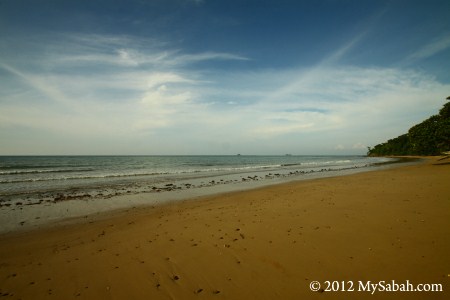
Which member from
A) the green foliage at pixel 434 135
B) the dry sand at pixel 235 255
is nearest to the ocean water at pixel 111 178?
the green foliage at pixel 434 135

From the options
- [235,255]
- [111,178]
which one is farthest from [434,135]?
[111,178]

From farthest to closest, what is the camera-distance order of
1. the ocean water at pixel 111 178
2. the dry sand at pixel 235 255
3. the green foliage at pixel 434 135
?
the green foliage at pixel 434 135 → the ocean water at pixel 111 178 → the dry sand at pixel 235 255

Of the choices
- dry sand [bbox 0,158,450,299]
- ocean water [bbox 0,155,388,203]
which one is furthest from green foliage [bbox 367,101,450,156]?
dry sand [bbox 0,158,450,299]

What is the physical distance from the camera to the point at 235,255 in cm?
587

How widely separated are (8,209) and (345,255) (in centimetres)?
1545

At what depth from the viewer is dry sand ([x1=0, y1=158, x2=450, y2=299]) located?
4.55m

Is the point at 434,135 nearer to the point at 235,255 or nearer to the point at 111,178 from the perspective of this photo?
the point at 235,255

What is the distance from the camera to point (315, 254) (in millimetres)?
5668

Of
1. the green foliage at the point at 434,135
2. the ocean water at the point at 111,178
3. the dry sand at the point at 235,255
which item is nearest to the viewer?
the dry sand at the point at 235,255

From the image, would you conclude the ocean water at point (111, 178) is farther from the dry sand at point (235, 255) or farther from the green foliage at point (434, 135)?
the dry sand at point (235, 255)

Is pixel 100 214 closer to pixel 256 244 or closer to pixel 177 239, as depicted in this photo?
pixel 177 239

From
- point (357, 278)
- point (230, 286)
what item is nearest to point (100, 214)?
point (230, 286)

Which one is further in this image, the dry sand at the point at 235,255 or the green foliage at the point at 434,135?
the green foliage at the point at 434,135

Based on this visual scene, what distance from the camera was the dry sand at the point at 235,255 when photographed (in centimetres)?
455
